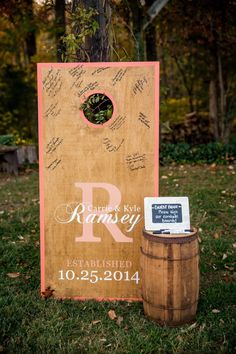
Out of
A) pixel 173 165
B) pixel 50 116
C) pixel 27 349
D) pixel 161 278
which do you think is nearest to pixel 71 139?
pixel 50 116

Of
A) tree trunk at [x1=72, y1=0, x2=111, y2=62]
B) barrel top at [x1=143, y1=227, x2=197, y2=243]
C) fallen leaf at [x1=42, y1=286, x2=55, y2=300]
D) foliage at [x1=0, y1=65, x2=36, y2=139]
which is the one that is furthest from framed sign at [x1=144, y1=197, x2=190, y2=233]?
foliage at [x1=0, y1=65, x2=36, y2=139]

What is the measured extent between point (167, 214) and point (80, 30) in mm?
1836

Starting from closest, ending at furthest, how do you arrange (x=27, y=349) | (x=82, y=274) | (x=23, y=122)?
(x=27, y=349) < (x=82, y=274) < (x=23, y=122)

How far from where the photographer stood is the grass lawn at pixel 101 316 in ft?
9.82

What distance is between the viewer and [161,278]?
311 cm

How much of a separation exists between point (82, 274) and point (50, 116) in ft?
4.39

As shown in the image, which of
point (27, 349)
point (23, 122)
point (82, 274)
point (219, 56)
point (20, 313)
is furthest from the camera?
point (23, 122)

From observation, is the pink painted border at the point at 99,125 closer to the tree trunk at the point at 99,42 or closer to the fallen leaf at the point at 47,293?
the tree trunk at the point at 99,42

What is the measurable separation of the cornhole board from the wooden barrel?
421 millimetres

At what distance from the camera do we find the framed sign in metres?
3.23

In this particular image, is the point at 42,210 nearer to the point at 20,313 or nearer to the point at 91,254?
the point at 91,254

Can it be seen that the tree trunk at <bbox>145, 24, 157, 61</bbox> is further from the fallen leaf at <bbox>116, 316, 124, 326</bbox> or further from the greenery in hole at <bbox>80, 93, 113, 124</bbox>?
the fallen leaf at <bbox>116, 316, 124, 326</bbox>

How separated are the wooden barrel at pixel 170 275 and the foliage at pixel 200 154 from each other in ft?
22.9

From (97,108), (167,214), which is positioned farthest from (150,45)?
(167,214)
